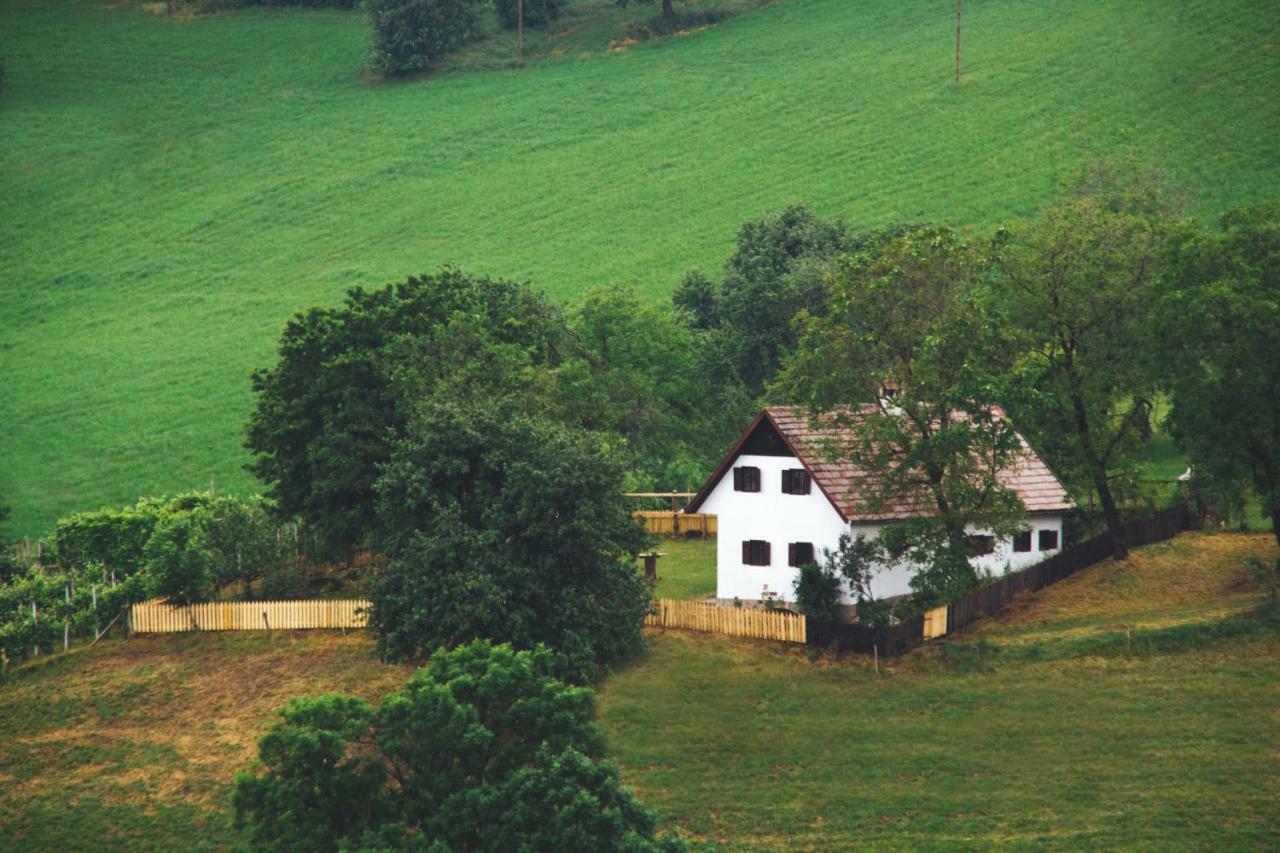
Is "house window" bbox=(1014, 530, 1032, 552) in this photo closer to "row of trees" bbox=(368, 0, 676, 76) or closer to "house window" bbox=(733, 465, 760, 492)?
"house window" bbox=(733, 465, 760, 492)

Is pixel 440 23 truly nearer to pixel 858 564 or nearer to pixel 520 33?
pixel 520 33

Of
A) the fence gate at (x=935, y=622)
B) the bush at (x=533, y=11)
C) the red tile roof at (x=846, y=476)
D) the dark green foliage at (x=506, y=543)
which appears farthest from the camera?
the bush at (x=533, y=11)

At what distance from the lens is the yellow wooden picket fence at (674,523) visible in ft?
246

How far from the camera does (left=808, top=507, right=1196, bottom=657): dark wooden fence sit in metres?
55.2

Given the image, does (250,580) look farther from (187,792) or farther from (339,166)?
(339,166)

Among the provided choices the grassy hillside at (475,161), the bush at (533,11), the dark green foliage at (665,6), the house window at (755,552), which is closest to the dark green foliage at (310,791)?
the house window at (755,552)

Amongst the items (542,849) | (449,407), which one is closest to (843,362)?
(449,407)

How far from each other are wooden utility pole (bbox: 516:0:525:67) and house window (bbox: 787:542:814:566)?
323ft

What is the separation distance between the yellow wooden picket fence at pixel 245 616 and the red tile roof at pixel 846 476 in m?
14.7

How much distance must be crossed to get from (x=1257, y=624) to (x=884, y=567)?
41.9 ft

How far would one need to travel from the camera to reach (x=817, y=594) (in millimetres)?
57156

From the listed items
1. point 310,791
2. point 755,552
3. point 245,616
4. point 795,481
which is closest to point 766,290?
point 795,481

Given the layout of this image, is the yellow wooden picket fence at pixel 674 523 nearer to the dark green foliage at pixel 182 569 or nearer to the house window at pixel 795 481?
the house window at pixel 795 481

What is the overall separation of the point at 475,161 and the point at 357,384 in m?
70.9
